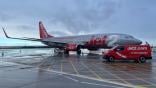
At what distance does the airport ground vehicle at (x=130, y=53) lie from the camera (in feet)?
111

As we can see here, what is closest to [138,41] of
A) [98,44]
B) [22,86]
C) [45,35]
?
[98,44]

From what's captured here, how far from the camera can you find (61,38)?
65938 mm

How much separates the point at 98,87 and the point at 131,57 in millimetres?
20726

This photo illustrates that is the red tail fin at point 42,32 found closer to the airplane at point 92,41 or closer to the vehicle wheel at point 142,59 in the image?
the airplane at point 92,41

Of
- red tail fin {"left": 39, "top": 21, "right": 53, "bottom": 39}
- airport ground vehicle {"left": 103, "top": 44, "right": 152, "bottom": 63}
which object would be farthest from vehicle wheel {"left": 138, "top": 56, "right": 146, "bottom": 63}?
red tail fin {"left": 39, "top": 21, "right": 53, "bottom": 39}

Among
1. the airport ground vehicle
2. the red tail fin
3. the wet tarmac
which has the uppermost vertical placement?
the red tail fin

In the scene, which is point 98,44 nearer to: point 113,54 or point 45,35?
point 113,54

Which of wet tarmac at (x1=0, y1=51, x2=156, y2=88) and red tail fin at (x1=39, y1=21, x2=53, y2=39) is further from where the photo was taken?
red tail fin at (x1=39, y1=21, x2=53, y2=39)

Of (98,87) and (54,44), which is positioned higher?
(54,44)

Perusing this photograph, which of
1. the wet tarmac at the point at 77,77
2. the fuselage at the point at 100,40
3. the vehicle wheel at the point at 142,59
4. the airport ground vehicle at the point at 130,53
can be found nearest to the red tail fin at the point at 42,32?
the fuselage at the point at 100,40

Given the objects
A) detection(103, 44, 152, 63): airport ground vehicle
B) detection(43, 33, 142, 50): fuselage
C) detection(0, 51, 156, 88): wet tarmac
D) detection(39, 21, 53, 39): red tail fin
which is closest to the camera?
detection(0, 51, 156, 88): wet tarmac

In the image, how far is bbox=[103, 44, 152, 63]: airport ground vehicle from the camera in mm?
33844

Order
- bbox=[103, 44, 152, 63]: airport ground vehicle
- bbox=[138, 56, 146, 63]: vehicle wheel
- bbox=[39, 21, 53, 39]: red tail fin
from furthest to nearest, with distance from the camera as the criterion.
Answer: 1. bbox=[39, 21, 53, 39]: red tail fin
2. bbox=[103, 44, 152, 63]: airport ground vehicle
3. bbox=[138, 56, 146, 63]: vehicle wheel

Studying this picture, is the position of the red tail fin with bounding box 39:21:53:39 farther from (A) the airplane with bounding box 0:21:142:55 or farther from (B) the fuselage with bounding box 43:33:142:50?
(B) the fuselage with bounding box 43:33:142:50
